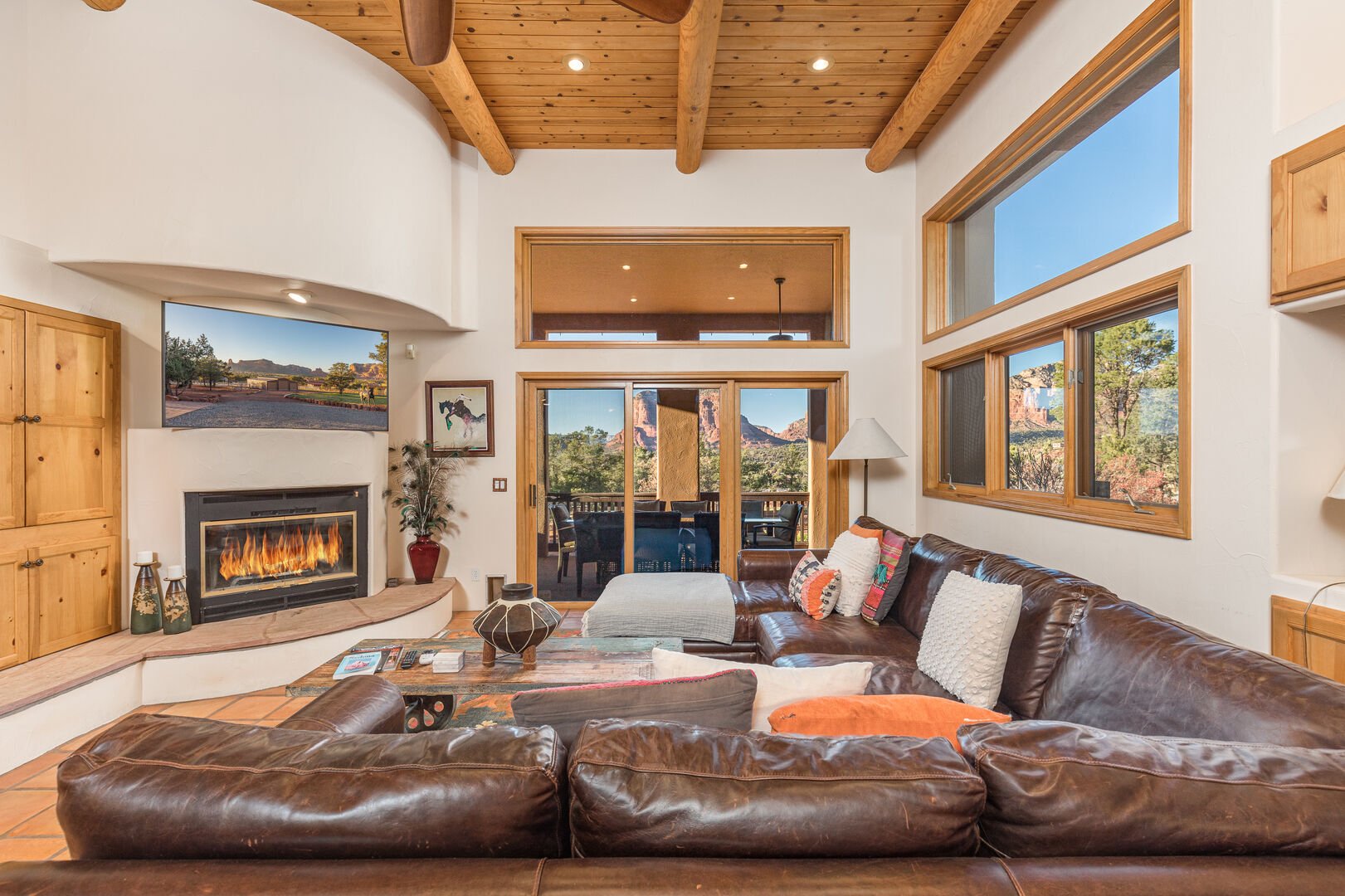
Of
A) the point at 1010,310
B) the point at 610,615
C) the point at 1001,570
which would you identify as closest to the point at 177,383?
the point at 610,615

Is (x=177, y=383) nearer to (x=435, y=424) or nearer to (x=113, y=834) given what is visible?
(x=435, y=424)

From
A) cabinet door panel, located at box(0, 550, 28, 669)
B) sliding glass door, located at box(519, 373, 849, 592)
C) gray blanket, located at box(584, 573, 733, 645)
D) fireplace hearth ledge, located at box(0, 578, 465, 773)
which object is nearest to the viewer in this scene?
fireplace hearth ledge, located at box(0, 578, 465, 773)

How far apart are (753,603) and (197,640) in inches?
118

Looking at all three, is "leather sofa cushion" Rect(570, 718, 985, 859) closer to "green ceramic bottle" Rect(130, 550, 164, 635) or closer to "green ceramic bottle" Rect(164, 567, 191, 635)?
"green ceramic bottle" Rect(164, 567, 191, 635)

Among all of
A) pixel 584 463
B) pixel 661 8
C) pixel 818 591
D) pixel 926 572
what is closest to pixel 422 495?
pixel 584 463

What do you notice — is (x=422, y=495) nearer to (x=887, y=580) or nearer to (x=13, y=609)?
(x=13, y=609)

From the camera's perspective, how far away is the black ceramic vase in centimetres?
217

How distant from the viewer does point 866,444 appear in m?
4.00

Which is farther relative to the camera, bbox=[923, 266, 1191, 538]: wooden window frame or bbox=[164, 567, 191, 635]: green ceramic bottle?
bbox=[164, 567, 191, 635]: green ceramic bottle

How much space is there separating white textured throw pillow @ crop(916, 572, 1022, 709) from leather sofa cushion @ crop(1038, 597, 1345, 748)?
6.1 inches

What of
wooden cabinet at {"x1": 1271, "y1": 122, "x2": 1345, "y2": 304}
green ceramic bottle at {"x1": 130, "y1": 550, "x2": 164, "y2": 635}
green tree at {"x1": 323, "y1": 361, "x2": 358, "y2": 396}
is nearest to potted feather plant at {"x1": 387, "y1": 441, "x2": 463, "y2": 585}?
green tree at {"x1": 323, "y1": 361, "x2": 358, "y2": 396}

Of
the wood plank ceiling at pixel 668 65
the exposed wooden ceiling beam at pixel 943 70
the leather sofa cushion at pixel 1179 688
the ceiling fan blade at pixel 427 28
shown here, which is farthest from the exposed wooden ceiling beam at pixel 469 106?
the leather sofa cushion at pixel 1179 688

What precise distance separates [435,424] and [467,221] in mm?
1562

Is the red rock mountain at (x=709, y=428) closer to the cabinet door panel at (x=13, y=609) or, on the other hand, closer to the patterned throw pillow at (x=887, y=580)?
the patterned throw pillow at (x=887, y=580)
